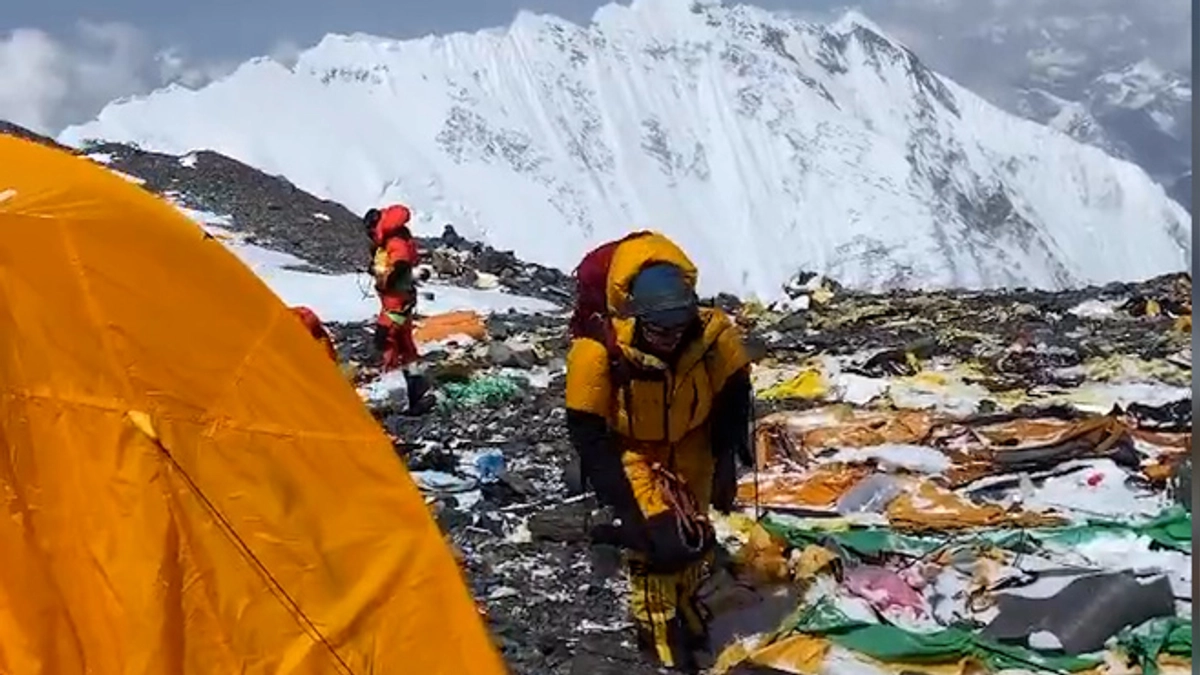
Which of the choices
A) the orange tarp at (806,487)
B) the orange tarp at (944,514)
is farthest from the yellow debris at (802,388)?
the orange tarp at (944,514)

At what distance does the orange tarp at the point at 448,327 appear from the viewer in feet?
51.9

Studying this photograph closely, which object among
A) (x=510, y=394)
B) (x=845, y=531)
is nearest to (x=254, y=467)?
(x=845, y=531)

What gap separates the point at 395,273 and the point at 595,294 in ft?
18.9

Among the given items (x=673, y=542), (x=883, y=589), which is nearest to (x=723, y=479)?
(x=673, y=542)

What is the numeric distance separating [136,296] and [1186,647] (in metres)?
3.73

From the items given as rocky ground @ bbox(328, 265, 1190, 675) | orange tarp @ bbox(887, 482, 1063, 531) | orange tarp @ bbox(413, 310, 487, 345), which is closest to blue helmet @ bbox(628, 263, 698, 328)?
rocky ground @ bbox(328, 265, 1190, 675)

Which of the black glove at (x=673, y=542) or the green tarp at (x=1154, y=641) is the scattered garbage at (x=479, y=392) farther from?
the green tarp at (x=1154, y=641)

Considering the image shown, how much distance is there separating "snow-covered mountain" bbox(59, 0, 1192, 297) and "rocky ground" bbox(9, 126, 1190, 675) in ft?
273

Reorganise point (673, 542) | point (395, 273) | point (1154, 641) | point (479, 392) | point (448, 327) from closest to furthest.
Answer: point (673, 542)
point (1154, 641)
point (395, 273)
point (479, 392)
point (448, 327)

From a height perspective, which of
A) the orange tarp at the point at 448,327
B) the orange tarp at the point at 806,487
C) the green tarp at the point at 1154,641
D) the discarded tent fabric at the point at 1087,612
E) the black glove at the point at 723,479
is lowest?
the green tarp at the point at 1154,641

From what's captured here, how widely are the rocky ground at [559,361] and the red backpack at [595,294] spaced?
1.27 meters

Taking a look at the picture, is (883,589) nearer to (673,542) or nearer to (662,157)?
(673,542)

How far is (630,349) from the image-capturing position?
17.6ft

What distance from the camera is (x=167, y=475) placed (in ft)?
13.2
